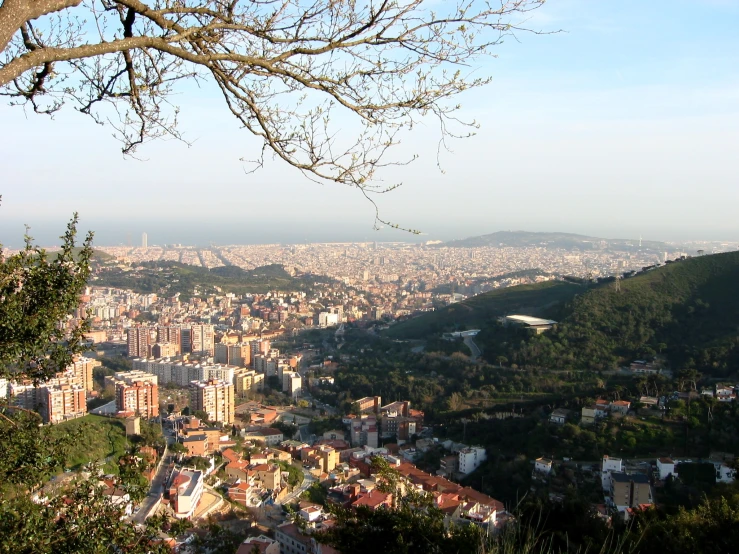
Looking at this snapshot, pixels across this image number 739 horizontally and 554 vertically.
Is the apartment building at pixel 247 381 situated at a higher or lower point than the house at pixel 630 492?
lower

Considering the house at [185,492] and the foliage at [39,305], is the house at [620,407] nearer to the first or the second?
the house at [185,492]

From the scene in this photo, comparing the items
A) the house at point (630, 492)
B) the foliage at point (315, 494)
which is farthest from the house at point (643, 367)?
the foliage at point (315, 494)

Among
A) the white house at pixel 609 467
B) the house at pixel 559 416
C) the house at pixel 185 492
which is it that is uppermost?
the house at pixel 559 416

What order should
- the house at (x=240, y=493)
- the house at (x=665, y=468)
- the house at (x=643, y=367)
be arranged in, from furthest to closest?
the house at (x=643, y=367) → the house at (x=240, y=493) → the house at (x=665, y=468)

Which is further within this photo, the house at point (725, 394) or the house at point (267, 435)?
the house at point (267, 435)

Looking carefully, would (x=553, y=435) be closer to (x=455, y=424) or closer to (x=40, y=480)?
(x=455, y=424)

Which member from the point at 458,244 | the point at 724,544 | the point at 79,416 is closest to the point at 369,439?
the point at 79,416

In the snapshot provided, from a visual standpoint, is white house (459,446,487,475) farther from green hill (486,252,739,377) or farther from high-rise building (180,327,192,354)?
high-rise building (180,327,192,354)
